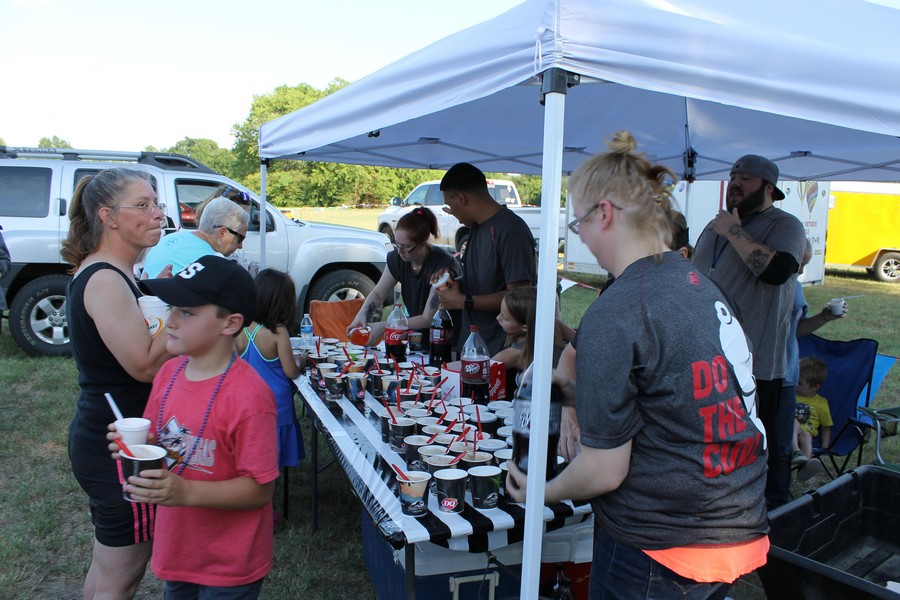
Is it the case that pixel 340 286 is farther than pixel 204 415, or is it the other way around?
pixel 340 286

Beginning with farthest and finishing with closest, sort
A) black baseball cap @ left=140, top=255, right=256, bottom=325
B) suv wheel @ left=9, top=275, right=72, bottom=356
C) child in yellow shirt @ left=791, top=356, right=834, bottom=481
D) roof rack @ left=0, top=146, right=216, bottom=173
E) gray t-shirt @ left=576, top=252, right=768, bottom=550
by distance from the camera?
roof rack @ left=0, top=146, right=216, bottom=173 < suv wheel @ left=9, top=275, right=72, bottom=356 < child in yellow shirt @ left=791, top=356, right=834, bottom=481 < black baseball cap @ left=140, top=255, right=256, bottom=325 < gray t-shirt @ left=576, top=252, right=768, bottom=550

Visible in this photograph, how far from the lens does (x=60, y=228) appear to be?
6.98 meters

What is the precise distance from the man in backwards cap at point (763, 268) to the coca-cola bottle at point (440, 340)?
1.62 metres

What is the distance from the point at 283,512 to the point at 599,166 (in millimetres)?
3104

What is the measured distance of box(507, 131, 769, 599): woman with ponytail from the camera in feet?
4.31

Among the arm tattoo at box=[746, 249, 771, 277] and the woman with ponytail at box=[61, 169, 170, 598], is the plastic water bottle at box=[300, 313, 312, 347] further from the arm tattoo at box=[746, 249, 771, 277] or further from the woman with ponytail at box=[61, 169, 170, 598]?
the arm tattoo at box=[746, 249, 771, 277]

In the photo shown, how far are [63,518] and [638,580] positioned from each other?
3652mm

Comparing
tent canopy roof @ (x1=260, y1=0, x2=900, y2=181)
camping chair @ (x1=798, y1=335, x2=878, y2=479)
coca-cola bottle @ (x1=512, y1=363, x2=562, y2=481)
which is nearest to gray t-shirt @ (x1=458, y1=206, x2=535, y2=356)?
tent canopy roof @ (x1=260, y1=0, x2=900, y2=181)

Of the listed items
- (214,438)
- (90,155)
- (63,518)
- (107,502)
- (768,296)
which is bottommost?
(63,518)

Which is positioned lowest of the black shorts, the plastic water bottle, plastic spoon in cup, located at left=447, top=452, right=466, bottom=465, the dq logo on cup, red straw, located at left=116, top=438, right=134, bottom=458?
the black shorts

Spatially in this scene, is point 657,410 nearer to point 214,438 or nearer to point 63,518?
point 214,438

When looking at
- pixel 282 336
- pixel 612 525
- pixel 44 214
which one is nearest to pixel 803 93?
pixel 612 525

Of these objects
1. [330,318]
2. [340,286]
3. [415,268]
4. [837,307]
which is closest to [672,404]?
[415,268]

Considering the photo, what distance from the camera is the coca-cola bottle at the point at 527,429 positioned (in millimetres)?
1728
